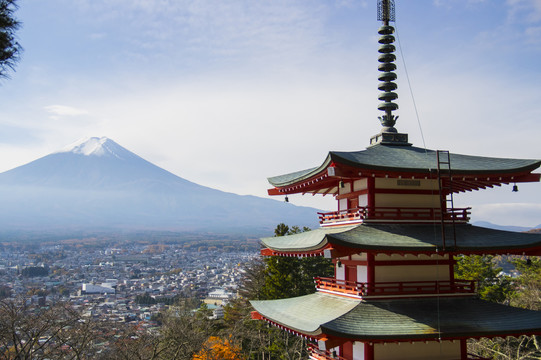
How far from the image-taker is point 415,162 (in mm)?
13125

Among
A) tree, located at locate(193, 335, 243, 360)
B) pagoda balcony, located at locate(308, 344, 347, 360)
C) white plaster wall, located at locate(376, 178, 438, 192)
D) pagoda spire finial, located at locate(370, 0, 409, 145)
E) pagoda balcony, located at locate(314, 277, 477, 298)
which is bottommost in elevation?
tree, located at locate(193, 335, 243, 360)

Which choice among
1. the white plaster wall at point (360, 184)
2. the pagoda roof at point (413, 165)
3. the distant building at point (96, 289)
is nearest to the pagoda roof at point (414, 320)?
the white plaster wall at point (360, 184)

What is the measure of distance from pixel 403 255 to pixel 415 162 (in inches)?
93.5

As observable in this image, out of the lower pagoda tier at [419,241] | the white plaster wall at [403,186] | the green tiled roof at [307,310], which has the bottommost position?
the green tiled roof at [307,310]

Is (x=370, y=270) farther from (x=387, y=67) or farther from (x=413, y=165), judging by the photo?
(x=387, y=67)

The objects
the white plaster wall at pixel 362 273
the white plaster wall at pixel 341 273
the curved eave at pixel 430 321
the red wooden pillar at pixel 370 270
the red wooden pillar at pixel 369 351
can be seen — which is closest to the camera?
the curved eave at pixel 430 321

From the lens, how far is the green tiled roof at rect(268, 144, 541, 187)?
12.4 m

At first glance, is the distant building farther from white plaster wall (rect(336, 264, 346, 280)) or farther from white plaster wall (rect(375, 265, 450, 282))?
white plaster wall (rect(375, 265, 450, 282))

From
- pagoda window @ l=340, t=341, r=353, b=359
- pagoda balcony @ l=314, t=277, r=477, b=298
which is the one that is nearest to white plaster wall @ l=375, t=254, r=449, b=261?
pagoda balcony @ l=314, t=277, r=477, b=298

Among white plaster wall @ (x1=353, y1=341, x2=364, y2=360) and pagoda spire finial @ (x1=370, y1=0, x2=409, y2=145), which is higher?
pagoda spire finial @ (x1=370, y1=0, x2=409, y2=145)

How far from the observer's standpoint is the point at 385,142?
1512 centimetres

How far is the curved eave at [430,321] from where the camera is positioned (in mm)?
11188

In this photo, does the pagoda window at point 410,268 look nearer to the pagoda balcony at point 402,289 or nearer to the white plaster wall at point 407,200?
the pagoda balcony at point 402,289

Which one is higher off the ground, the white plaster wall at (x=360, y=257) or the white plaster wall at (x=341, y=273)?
the white plaster wall at (x=360, y=257)
